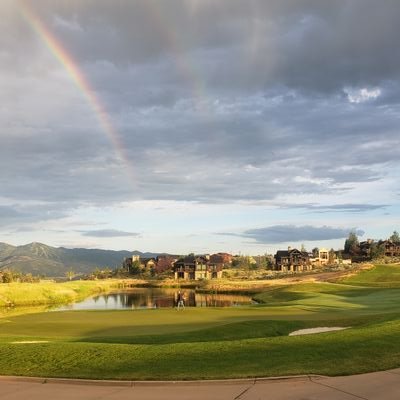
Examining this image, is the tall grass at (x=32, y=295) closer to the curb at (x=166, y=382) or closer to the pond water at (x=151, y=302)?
the pond water at (x=151, y=302)

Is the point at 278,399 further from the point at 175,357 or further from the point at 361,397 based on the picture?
the point at 175,357

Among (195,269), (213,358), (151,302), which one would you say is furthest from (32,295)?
(195,269)

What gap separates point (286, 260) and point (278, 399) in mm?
182368

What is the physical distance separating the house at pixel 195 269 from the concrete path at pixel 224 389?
526ft

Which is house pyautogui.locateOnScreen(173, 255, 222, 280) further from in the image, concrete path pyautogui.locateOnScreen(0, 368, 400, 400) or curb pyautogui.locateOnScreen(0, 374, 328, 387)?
concrete path pyautogui.locateOnScreen(0, 368, 400, 400)

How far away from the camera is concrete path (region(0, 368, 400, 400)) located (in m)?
12.8

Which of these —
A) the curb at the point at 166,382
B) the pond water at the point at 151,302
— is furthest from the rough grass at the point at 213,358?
the pond water at the point at 151,302

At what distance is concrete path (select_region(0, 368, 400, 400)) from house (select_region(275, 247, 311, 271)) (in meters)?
177

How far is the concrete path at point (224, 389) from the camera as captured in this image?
12797 millimetres

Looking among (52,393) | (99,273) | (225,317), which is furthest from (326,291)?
(99,273)

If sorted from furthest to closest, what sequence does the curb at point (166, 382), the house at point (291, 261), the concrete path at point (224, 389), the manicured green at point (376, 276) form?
the house at point (291, 261)
the manicured green at point (376, 276)
the curb at point (166, 382)
the concrete path at point (224, 389)

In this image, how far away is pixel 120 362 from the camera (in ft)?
58.3

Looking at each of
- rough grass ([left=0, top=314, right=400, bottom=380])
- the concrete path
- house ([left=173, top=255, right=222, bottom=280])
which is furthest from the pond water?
house ([left=173, top=255, right=222, bottom=280])

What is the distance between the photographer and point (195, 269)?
180 metres
